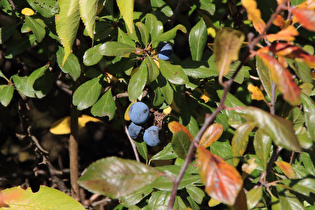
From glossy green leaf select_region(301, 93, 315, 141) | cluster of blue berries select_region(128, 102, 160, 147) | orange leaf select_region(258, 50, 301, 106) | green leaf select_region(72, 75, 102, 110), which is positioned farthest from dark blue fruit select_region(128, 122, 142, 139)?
orange leaf select_region(258, 50, 301, 106)

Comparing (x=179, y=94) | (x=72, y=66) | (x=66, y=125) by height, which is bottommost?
(x=66, y=125)

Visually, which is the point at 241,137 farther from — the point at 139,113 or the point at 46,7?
the point at 46,7

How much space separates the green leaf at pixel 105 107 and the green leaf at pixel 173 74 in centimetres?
23

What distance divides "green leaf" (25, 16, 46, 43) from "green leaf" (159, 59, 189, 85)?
367 mm

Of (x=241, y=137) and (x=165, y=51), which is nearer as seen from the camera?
(x=241, y=137)

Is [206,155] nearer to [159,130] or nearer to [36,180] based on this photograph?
[159,130]

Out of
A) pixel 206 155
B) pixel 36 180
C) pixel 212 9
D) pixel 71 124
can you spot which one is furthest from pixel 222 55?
pixel 36 180

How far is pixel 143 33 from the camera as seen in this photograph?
95cm

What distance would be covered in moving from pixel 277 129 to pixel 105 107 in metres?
0.61

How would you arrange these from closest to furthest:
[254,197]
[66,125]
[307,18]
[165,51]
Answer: [307,18], [254,197], [165,51], [66,125]

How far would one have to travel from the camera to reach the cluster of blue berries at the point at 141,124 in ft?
3.38

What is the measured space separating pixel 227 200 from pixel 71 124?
0.97m

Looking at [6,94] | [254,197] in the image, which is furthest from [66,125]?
[254,197]

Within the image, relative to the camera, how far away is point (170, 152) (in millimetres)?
1068
